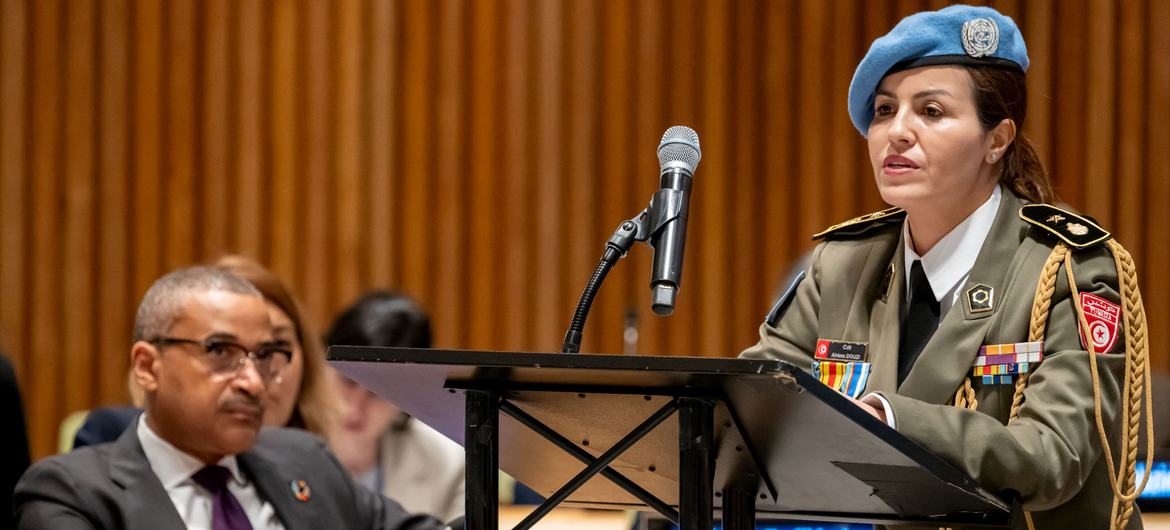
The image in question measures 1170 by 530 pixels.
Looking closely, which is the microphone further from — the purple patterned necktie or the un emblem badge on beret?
the purple patterned necktie

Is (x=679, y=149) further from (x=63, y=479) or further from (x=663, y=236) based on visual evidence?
(x=63, y=479)

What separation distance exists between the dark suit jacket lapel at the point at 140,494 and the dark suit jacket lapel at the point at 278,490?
0.25 m

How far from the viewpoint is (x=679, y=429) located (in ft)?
5.12

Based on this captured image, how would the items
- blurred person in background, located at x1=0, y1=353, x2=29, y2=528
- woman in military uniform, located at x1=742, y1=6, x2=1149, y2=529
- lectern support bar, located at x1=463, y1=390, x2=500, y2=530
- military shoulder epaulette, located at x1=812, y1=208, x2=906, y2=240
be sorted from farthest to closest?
blurred person in background, located at x1=0, y1=353, x2=29, y2=528, military shoulder epaulette, located at x1=812, y1=208, x2=906, y2=240, woman in military uniform, located at x1=742, y1=6, x2=1149, y2=529, lectern support bar, located at x1=463, y1=390, x2=500, y2=530

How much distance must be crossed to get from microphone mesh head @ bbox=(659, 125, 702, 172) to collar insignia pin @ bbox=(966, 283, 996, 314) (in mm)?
462

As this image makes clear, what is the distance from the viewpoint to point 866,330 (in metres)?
2.10

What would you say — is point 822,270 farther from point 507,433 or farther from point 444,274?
point 444,274

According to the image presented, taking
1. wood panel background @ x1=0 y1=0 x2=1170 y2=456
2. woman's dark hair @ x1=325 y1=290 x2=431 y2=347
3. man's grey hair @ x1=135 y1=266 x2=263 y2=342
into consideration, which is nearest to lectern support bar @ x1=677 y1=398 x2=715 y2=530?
man's grey hair @ x1=135 y1=266 x2=263 y2=342

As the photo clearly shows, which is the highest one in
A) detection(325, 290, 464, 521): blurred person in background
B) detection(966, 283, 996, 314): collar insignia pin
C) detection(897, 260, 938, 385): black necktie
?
detection(966, 283, 996, 314): collar insignia pin

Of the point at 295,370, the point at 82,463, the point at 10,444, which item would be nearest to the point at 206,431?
the point at 82,463

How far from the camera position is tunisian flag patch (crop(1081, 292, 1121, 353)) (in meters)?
1.84

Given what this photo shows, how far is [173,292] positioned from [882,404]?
5.65 feet

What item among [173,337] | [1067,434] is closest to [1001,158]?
[1067,434]

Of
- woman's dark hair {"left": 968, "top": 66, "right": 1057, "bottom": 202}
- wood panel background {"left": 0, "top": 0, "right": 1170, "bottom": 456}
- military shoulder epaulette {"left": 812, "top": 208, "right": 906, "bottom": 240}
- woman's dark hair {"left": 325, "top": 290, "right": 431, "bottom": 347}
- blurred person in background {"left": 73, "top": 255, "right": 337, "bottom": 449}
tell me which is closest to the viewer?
woman's dark hair {"left": 968, "top": 66, "right": 1057, "bottom": 202}
